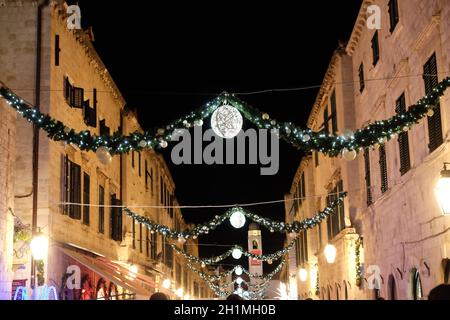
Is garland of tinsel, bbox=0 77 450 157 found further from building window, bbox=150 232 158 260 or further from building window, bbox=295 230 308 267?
building window, bbox=295 230 308 267

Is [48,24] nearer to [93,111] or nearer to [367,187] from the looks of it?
[93,111]

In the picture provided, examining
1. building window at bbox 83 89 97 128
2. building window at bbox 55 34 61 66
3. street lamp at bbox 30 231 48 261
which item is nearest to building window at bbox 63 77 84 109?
building window at bbox 55 34 61 66

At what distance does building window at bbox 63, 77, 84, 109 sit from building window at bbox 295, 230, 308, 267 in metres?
23.5

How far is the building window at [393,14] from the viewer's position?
18.8 m

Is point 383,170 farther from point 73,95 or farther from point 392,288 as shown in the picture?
point 73,95

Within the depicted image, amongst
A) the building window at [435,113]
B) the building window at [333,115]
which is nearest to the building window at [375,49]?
the building window at [435,113]

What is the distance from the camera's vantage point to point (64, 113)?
70.3 ft

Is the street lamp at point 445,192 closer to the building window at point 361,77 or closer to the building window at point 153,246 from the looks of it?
the building window at point 361,77

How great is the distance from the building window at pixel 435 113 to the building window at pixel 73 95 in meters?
11.7

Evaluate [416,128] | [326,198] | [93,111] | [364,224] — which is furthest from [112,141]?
[326,198]

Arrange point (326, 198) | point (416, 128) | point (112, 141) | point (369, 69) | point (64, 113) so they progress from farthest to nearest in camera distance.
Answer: point (326, 198) → point (369, 69) → point (64, 113) → point (416, 128) → point (112, 141)

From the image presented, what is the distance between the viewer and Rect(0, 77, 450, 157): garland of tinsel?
12.2m
